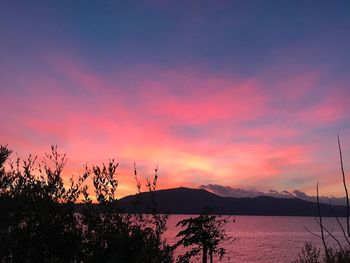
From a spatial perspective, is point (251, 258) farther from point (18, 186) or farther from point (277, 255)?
point (18, 186)

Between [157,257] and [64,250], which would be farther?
[64,250]

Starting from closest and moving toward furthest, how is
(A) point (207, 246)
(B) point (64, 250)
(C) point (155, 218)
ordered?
1. (C) point (155, 218)
2. (B) point (64, 250)
3. (A) point (207, 246)

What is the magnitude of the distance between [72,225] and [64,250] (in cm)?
105

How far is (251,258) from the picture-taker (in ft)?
445

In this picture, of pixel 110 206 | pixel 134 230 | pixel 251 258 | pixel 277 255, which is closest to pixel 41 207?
pixel 110 206

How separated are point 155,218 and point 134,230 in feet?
3.54

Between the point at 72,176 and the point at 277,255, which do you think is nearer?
the point at 72,176

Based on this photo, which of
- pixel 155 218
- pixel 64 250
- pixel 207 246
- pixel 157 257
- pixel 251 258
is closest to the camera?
pixel 157 257

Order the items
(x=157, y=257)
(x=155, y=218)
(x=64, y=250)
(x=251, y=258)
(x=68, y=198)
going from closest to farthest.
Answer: (x=157, y=257), (x=155, y=218), (x=64, y=250), (x=68, y=198), (x=251, y=258)

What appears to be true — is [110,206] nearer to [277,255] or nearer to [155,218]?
[155,218]

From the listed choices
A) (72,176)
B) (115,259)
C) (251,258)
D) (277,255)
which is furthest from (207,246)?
(277,255)

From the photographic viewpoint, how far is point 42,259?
636 inches

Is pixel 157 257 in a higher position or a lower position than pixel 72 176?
lower

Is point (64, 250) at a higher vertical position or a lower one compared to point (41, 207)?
lower
